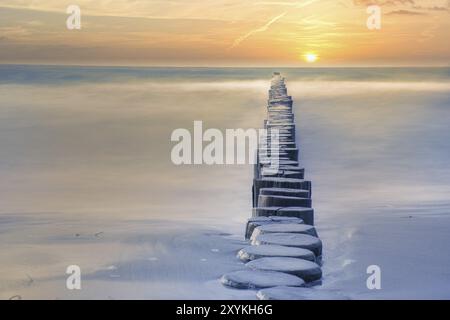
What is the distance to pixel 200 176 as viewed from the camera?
9.59 metres

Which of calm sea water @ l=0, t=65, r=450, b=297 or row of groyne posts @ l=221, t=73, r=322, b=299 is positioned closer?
row of groyne posts @ l=221, t=73, r=322, b=299

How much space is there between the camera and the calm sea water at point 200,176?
6.20 metres

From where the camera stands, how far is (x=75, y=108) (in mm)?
22344

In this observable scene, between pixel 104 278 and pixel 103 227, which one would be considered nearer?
pixel 104 278

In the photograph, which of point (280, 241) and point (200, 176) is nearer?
point (280, 241)

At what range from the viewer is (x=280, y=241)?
448 centimetres

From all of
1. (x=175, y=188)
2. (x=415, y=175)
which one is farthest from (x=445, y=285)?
(x=415, y=175)

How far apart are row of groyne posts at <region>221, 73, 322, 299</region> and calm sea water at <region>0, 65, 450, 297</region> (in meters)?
0.35

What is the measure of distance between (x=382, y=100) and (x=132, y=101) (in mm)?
6552

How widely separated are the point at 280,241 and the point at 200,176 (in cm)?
513

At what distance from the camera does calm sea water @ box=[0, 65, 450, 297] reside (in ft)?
20.3

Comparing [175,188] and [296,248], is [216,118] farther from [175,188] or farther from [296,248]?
[296,248]

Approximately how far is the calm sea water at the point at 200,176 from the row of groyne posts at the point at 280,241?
1.14 feet

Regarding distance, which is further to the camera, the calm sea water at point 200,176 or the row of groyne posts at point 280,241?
the calm sea water at point 200,176
